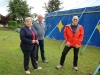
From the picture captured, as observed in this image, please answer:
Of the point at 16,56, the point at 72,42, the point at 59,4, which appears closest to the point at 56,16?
the point at 16,56

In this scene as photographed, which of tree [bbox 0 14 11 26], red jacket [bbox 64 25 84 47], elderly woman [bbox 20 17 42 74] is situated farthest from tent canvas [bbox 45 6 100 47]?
tree [bbox 0 14 11 26]

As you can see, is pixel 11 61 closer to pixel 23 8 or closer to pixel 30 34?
pixel 30 34

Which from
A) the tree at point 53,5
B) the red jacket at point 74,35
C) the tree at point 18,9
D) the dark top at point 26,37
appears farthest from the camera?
the tree at point 18,9

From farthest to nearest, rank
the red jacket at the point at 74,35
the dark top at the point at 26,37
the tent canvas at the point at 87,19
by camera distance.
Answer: the tent canvas at the point at 87,19
the red jacket at the point at 74,35
the dark top at the point at 26,37

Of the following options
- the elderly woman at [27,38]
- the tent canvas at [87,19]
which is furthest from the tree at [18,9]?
the elderly woman at [27,38]

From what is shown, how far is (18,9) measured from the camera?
3766cm

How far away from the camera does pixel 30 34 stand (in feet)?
14.2

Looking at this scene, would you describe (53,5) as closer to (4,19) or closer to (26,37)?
(4,19)

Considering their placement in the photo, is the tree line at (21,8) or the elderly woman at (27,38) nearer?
the elderly woman at (27,38)

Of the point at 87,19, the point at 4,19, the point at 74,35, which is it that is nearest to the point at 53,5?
the point at 4,19

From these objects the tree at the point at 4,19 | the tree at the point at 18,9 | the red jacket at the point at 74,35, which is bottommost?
the tree at the point at 4,19

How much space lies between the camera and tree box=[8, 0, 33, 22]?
37375 mm

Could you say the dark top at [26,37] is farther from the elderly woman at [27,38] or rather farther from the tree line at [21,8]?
the tree line at [21,8]

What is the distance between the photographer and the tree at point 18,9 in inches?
1471
